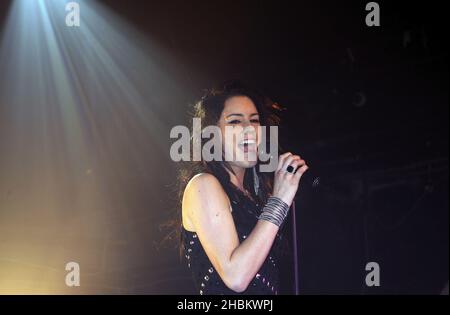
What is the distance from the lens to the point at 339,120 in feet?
11.5

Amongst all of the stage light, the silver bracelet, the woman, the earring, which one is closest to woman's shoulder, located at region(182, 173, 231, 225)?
the woman

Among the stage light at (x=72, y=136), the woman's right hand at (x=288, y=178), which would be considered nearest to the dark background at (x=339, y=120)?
the stage light at (x=72, y=136)

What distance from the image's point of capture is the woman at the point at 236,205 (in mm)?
1357

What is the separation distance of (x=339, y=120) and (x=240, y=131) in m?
1.97

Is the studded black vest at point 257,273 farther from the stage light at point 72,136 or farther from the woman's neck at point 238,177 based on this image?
the stage light at point 72,136

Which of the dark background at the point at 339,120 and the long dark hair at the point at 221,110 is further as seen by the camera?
the dark background at the point at 339,120

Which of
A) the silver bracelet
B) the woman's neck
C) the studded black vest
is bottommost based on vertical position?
the studded black vest

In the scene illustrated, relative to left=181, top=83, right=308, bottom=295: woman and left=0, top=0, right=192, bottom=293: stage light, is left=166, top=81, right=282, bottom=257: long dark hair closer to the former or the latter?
left=181, top=83, right=308, bottom=295: woman

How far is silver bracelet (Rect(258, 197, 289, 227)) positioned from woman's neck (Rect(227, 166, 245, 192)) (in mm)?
238

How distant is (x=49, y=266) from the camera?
2611 mm

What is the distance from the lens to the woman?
1357mm

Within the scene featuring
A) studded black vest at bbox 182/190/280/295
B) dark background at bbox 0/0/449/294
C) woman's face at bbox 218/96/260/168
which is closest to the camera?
studded black vest at bbox 182/190/280/295
